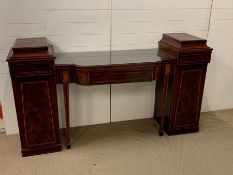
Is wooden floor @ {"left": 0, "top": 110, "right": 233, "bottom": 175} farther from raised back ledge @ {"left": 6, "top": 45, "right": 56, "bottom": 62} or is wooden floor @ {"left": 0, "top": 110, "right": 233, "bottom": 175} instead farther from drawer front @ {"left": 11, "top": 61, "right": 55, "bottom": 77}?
raised back ledge @ {"left": 6, "top": 45, "right": 56, "bottom": 62}

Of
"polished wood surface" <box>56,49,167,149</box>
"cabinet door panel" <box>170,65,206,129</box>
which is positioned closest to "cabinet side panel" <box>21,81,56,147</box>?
"polished wood surface" <box>56,49,167,149</box>

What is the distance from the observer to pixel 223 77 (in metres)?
3.11

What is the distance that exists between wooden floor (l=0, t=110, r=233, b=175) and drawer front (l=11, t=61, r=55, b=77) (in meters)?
0.78

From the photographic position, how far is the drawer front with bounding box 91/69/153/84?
7.10 ft

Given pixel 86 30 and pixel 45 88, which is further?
pixel 86 30

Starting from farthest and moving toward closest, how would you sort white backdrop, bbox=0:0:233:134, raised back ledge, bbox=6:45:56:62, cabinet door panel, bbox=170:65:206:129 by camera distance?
cabinet door panel, bbox=170:65:206:129 < white backdrop, bbox=0:0:233:134 < raised back ledge, bbox=6:45:56:62

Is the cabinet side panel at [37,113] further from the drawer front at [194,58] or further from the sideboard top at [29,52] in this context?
the drawer front at [194,58]

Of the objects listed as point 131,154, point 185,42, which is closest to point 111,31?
point 185,42

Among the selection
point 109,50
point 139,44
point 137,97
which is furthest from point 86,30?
point 137,97

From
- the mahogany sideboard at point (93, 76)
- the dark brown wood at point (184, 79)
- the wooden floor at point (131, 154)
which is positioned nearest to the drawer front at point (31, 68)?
the mahogany sideboard at point (93, 76)

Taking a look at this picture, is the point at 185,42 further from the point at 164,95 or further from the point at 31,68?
the point at 31,68

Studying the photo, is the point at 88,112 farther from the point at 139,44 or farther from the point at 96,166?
the point at 139,44

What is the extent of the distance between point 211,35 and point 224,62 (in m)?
0.40

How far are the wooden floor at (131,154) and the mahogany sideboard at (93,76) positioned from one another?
139 millimetres
